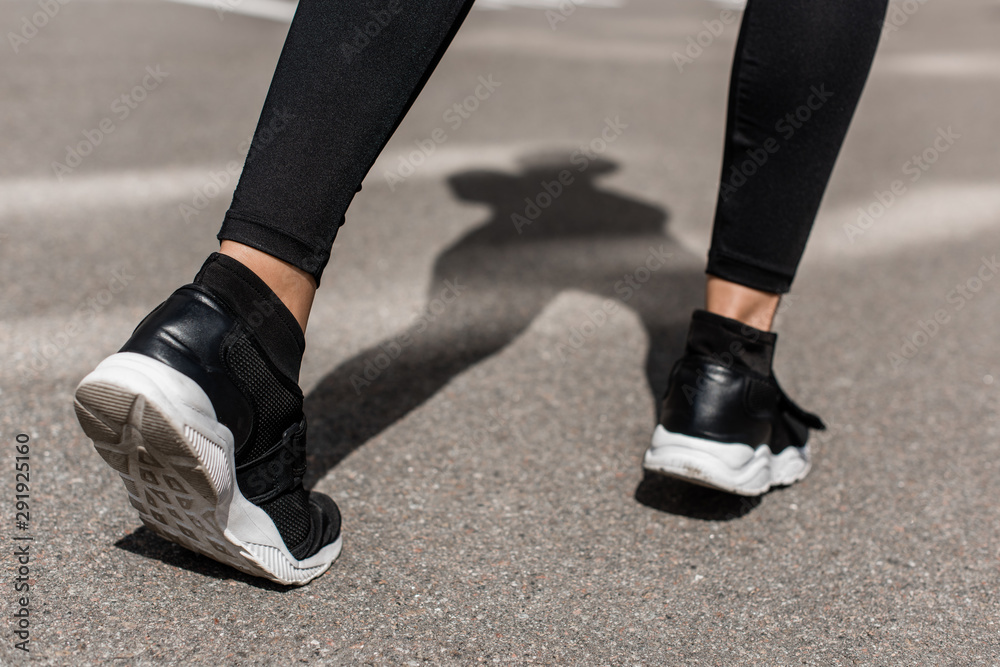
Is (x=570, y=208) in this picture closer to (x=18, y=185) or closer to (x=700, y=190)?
(x=700, y=190)

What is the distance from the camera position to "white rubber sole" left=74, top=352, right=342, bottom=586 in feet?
3.26

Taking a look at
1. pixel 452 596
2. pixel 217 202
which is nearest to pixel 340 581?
pixel 452 596

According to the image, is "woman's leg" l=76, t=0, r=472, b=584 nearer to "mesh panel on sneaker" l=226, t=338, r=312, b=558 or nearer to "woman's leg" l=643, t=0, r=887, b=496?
"mesh panel on sneaker" l=226, t=338, r=312, b=558

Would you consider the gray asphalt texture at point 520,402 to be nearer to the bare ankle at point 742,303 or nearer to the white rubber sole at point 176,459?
the white rubber sole at point 176,459

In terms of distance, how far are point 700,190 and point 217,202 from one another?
1793 mm
